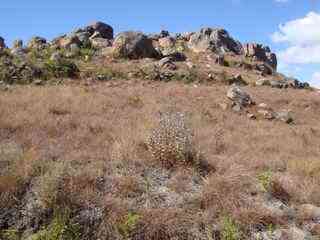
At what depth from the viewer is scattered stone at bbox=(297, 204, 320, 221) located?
21.1 ft

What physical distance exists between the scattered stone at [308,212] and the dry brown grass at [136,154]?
318 millimetres

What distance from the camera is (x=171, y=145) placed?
7734mm

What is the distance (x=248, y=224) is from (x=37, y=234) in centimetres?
262

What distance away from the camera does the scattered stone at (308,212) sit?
6434 mm

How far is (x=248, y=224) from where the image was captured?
6059 millimetres

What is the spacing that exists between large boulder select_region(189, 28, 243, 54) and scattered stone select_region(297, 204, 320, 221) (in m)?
24.7

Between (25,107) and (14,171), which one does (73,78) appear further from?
(14,171)

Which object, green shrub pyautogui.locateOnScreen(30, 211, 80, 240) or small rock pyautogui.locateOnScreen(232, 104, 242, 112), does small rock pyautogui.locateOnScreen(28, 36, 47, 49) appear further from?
green shrub pyautogui.locateOnScreen(30, 211, 80, 240)

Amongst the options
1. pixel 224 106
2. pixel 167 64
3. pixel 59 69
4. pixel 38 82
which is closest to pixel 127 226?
pixel 224 106

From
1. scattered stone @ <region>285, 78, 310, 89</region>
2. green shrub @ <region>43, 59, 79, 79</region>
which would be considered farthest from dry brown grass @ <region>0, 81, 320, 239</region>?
scattered stone @ <region>285, 78, 310, 89</region>

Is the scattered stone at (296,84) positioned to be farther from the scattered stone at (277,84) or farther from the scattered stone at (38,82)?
the scattered stone at (38,82)

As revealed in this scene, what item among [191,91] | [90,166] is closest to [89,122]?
[90,166]

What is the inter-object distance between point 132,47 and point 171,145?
18.2 metres

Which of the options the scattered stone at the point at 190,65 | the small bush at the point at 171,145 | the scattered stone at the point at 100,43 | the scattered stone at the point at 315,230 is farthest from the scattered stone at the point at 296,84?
the scattered stone at the point at 315,230
